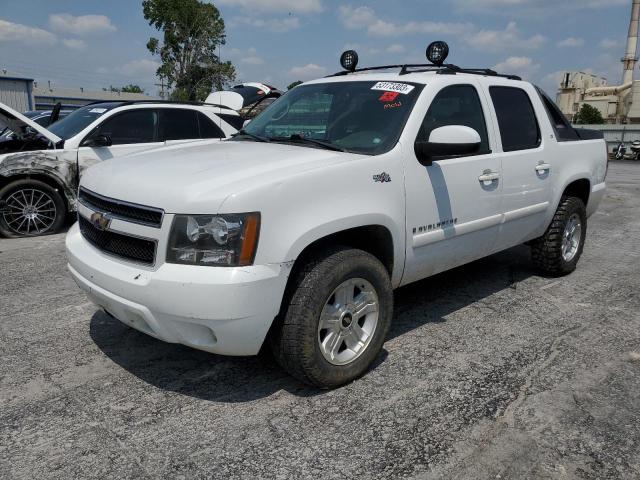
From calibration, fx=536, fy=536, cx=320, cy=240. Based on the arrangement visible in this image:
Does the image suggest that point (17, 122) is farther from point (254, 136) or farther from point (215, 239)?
point (215, 239)

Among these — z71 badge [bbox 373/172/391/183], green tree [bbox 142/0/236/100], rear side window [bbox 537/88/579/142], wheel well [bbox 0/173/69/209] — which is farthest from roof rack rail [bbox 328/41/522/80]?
green tree [bbox 142/0/236/100]

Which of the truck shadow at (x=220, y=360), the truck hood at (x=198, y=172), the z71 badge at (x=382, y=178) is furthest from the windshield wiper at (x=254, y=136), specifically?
the truck shadow at (x=220, y=360)

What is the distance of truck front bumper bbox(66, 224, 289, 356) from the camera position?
2.48m

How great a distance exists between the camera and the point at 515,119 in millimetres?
4363

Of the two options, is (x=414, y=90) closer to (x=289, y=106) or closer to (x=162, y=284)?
(x=289, y=106)

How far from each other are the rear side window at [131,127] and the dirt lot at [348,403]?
319cm

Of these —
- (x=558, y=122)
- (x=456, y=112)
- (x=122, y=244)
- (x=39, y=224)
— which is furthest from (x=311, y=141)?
(x=39, y=224)

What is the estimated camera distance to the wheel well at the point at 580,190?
5204 mm

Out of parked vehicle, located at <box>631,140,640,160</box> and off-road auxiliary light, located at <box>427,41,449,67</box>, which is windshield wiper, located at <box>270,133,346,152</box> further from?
parked vehicle, located at <box>631,140,640,160</box>

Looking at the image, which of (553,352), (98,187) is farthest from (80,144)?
(553,352)

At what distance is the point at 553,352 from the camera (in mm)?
3574

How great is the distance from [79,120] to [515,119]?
219 inches

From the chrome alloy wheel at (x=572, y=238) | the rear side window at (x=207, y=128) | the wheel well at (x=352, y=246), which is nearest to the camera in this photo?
the wheel well at (x=352, y=246)

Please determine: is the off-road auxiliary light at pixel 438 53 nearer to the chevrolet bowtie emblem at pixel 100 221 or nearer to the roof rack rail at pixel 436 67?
the roof rack rail at pixel 436 67
